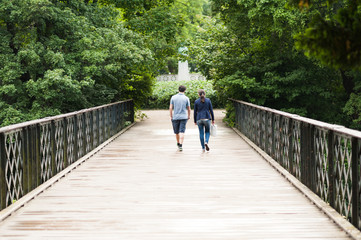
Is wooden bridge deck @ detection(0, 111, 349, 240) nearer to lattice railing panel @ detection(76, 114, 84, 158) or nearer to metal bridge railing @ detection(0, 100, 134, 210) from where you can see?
metal bridge railing @ detection(0, 100, 134, 210)

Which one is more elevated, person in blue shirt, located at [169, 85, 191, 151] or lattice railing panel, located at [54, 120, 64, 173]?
person in blue shirt, located at [169, 85, 191, 151]

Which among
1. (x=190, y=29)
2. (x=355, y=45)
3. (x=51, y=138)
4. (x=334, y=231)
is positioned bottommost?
(x=334, y=231)

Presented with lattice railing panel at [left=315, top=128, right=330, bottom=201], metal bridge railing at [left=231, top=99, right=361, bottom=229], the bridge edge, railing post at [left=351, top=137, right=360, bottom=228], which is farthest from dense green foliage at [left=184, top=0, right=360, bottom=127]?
railing post at [left=351, top=137, right=360, bottom=228]

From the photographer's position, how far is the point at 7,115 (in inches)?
707

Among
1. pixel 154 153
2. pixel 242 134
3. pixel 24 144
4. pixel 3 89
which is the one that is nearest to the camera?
pixel 24 144

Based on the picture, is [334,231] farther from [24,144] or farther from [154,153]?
[154,153]

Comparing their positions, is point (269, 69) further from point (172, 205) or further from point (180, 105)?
point (172, 205)

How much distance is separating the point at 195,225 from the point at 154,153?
25.7ft

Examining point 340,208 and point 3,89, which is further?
point 3,89

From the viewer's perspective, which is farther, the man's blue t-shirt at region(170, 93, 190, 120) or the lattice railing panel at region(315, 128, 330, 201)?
the man's blue t-shirt at region(170, 93, 190, 120)

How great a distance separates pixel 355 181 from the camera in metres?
6.11

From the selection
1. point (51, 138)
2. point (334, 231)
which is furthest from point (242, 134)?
point (334, 231)

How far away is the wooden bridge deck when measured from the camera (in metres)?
6.12

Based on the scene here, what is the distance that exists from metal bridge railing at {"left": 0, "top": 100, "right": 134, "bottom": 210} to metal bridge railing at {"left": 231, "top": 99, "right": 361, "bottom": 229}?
14.4ft
